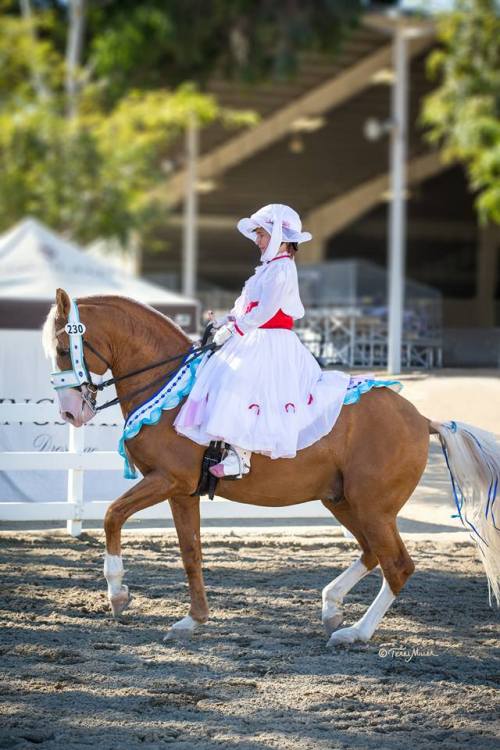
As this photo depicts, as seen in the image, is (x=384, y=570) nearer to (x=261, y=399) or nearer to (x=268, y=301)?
(x=261, y=399)

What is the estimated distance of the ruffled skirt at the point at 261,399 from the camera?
5.97 m

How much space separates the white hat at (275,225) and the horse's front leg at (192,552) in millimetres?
1480

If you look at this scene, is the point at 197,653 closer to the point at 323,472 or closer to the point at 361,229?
the point at 323,472

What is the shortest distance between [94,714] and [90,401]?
200 centimetres

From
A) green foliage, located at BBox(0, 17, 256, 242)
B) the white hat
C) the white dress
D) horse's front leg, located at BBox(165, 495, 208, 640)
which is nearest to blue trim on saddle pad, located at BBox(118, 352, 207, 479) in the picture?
the white dress

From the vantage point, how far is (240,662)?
5.71m

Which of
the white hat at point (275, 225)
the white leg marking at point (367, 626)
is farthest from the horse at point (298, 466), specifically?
the white hat at point (275, 225)

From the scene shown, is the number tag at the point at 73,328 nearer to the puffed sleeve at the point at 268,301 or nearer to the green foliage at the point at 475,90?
the puffed sleeve at the point at 268,301

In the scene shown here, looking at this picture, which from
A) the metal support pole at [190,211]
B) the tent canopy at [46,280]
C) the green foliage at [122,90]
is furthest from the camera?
the green foliage at [122,90]

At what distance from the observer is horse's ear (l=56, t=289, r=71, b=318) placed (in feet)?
20.2

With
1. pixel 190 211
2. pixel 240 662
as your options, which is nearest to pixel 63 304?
pixel 240 662

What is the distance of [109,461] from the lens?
9109 mm

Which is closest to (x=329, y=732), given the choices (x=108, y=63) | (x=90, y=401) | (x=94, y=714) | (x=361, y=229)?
(x=94, y=714)

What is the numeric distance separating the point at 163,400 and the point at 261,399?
579 mm
